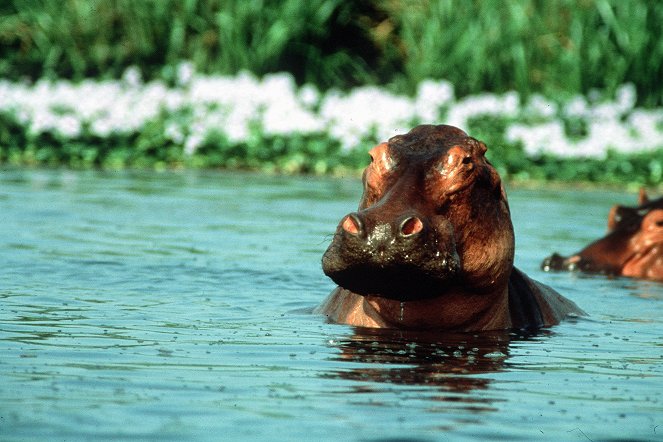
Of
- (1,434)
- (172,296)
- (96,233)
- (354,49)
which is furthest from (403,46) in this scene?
(1,434)

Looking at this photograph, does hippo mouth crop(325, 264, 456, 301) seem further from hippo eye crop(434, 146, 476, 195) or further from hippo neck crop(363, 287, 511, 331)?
hippo eye crop(434, 146, 476, 195)

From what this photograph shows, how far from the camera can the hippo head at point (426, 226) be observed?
5.25m

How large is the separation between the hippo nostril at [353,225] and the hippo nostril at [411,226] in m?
0.15

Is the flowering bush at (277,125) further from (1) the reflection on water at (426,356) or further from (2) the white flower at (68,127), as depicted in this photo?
(1) the reflection on water at (426,356)

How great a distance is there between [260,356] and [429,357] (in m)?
0.63

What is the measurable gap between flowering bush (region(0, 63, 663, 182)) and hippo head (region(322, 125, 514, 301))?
32.4 feet

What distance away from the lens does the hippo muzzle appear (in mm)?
5234

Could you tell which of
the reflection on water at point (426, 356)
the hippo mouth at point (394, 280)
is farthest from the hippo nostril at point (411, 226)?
the reflection on water at point (426, 356)

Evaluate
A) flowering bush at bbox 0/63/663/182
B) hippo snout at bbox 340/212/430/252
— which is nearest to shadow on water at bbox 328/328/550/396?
hippo snout at bbox 340/212/430/252

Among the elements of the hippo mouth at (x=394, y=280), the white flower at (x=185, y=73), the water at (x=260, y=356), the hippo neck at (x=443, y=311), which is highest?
the white flower at (x=185, y=73)

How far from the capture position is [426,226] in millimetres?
5297

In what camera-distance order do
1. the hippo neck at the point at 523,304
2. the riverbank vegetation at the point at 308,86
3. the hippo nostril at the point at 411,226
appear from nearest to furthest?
the hippo nostril at the point at 411,226
the hippo neck at the point at 523,304
the riverbank vegetation at the point at 308,86

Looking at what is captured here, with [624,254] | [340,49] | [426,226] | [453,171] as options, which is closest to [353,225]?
[426,226]

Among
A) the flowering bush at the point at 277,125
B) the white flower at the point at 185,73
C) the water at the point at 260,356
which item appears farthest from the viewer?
the white flower at the point at 185,73
